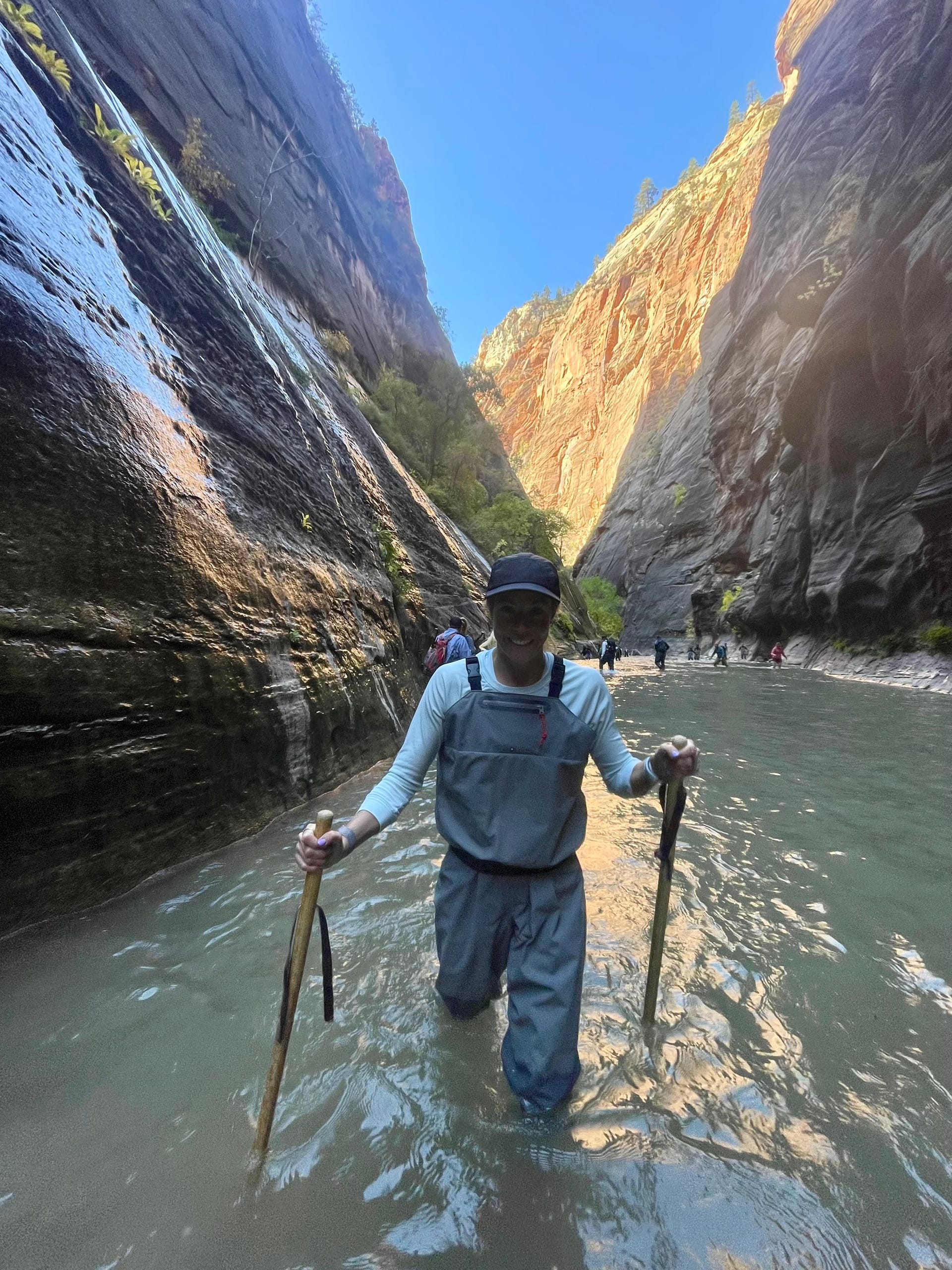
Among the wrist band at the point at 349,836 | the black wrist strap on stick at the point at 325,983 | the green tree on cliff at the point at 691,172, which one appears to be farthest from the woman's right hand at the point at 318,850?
the green tree on cliff at the point at 691,172

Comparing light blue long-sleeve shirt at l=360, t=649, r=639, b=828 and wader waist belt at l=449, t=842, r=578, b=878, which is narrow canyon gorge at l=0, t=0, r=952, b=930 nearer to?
light blue long-sleeve shirt at l=360, t=649, r=639, b=828

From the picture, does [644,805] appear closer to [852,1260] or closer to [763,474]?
[852,1260]

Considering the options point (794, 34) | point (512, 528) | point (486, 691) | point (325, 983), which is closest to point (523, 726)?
point (486, 691)

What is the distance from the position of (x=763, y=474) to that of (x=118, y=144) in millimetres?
31914

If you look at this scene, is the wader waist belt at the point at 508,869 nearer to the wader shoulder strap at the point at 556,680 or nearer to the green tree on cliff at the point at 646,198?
the wader shoulder strap at the point at 556,680

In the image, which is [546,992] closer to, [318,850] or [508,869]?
[508,869]

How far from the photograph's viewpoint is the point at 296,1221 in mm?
1367

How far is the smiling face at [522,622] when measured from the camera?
5.32 ft

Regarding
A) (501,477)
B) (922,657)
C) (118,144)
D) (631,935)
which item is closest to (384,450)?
(118,144)

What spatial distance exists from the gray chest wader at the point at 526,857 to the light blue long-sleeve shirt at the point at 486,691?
39 mm

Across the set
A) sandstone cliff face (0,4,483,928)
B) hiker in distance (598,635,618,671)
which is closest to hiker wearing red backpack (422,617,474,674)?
sandstone cliff face (0,4,483,928)

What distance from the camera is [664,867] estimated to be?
1.87 m

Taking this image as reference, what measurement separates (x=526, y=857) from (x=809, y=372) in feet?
76.0

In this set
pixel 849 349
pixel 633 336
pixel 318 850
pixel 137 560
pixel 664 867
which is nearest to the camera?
pixel 318 850
